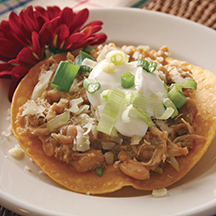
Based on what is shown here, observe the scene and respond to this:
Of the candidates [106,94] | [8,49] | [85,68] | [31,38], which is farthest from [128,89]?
[8,49]

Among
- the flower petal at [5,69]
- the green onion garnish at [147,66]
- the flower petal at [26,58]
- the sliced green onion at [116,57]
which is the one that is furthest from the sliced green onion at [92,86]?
the flower petal at [5,69]

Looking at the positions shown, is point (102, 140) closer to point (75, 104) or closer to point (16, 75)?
point (75, 104)

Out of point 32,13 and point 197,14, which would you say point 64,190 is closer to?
point 32,13

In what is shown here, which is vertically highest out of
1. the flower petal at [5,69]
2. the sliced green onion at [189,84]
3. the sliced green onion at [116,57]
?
the sliced green onion at [189,84]

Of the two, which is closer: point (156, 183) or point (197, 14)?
point (156, 183)

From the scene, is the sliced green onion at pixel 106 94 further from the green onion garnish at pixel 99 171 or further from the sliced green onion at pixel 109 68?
the green onion garnish at pixel 99 171

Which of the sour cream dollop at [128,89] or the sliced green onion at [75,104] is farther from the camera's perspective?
the sliced green onion at [75,104]

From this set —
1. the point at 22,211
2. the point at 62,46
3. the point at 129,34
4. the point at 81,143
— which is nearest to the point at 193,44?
the point at 129,34
